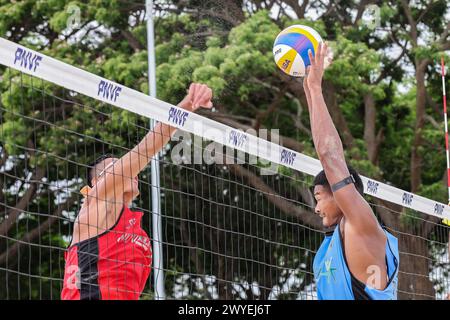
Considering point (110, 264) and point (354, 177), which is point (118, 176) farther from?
point (354, 177)

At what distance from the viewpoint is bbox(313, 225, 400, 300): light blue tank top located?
425 cm

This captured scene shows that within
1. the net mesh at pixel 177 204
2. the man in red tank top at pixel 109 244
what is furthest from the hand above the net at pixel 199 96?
the net mesh at pixel 177 204

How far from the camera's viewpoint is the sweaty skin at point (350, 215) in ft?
13.8

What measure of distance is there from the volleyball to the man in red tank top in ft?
3.79

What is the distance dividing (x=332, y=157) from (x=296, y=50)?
1.91m

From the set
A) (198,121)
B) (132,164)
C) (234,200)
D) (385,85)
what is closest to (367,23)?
(385,85)

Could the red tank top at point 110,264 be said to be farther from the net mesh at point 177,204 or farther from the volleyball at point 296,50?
the net mesh at point 177,204

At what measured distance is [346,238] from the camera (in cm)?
426

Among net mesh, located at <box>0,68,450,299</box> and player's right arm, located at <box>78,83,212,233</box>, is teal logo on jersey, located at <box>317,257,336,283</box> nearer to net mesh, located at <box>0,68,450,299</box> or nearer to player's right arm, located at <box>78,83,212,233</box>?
player's right arm, located at <box>78,83,212,233</box>

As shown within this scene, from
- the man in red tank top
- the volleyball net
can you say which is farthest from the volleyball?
the volleyball net

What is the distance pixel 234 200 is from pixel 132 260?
42.5 ft

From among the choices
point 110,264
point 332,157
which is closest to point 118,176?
point 110,264
